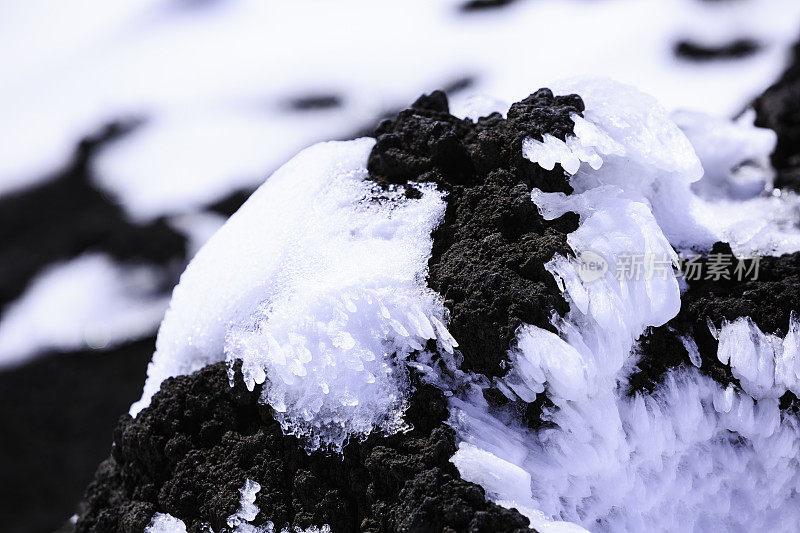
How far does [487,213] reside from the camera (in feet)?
4.33

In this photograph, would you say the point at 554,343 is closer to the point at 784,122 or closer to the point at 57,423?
the point at 784,122

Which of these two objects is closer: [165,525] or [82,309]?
[165,525]

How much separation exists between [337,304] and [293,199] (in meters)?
0.27

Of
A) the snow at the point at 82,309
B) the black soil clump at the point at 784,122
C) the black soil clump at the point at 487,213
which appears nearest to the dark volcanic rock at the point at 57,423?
the snow at the point at 82,309

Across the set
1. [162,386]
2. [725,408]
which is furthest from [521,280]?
[162,386]

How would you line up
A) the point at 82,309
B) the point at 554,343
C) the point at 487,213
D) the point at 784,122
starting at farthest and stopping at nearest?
the point at 82,309, the point at 784,122, the point at 487,213, the point at 554,343

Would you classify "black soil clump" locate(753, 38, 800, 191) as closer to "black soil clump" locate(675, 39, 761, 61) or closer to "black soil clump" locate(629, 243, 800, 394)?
"black soil clump" locate(675, 39, 761, 61)

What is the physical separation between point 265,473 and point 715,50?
2.73 metres

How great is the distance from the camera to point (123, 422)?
56.5 inches

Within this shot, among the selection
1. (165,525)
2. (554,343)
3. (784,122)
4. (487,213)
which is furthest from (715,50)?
(165,525)

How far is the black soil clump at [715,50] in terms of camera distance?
3232 millimetres

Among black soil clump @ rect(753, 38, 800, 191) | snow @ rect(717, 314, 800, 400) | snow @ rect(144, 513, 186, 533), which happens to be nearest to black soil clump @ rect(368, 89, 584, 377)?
snow @ rect(717, 314, 800, 400)

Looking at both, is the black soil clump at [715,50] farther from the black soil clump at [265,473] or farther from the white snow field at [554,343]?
the black soil clump at [265,473]

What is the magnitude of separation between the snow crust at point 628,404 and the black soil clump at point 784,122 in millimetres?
806
